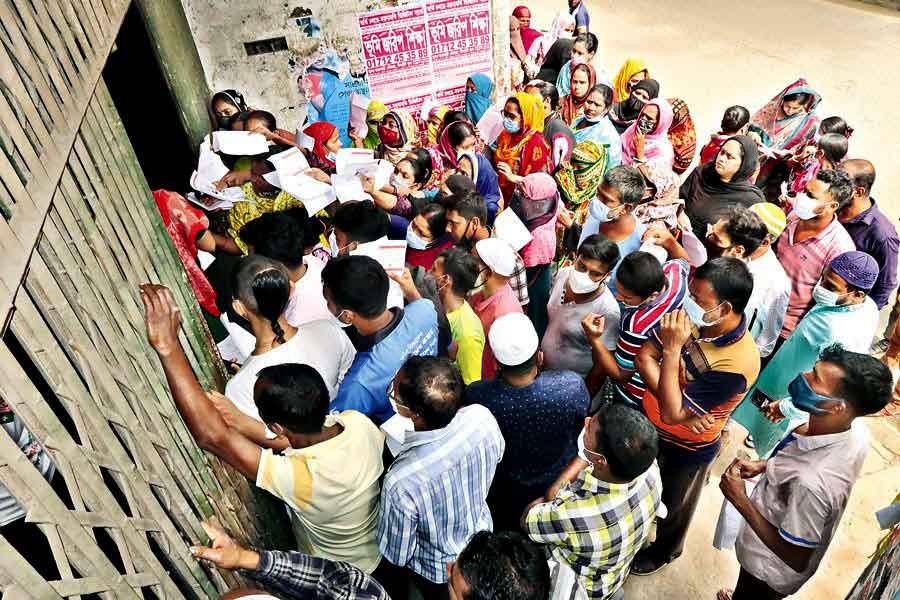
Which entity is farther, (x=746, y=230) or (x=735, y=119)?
(x=735, y=119)

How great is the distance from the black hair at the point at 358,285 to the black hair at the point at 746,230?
208 cm

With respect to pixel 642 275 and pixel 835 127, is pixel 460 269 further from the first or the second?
pixel 835 127

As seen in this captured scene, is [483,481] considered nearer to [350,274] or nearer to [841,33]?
[350,274]

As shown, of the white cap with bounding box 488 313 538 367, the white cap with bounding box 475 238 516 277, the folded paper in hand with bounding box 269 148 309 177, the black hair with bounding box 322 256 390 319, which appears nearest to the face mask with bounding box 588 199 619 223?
the white cap with bounding box 475 238 516 277

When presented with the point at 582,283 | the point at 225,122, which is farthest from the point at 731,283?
the point at 225,122

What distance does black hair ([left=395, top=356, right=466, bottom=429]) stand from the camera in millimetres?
2137

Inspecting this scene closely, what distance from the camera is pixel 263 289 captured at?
250 centimetres

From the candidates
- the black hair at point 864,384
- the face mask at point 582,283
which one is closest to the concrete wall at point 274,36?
the face mask at point 582,283

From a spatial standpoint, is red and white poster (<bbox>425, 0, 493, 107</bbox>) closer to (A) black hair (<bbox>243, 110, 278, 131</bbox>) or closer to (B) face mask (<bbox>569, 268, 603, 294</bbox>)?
(A) black hair (<bbox>243, 110, 278, 131</bbox>)

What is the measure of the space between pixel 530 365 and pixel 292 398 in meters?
1.04

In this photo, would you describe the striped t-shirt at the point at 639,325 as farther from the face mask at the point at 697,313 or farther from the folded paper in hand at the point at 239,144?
the folded paper in hand at the point at 239,144

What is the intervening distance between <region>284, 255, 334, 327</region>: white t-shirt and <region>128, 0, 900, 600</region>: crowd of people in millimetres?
15

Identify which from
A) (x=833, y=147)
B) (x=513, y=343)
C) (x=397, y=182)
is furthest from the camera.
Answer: (x=833, y=147)

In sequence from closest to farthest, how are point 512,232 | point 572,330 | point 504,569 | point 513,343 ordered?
point 504,569 < point 513,343 < point 572,330 < point 512,232
